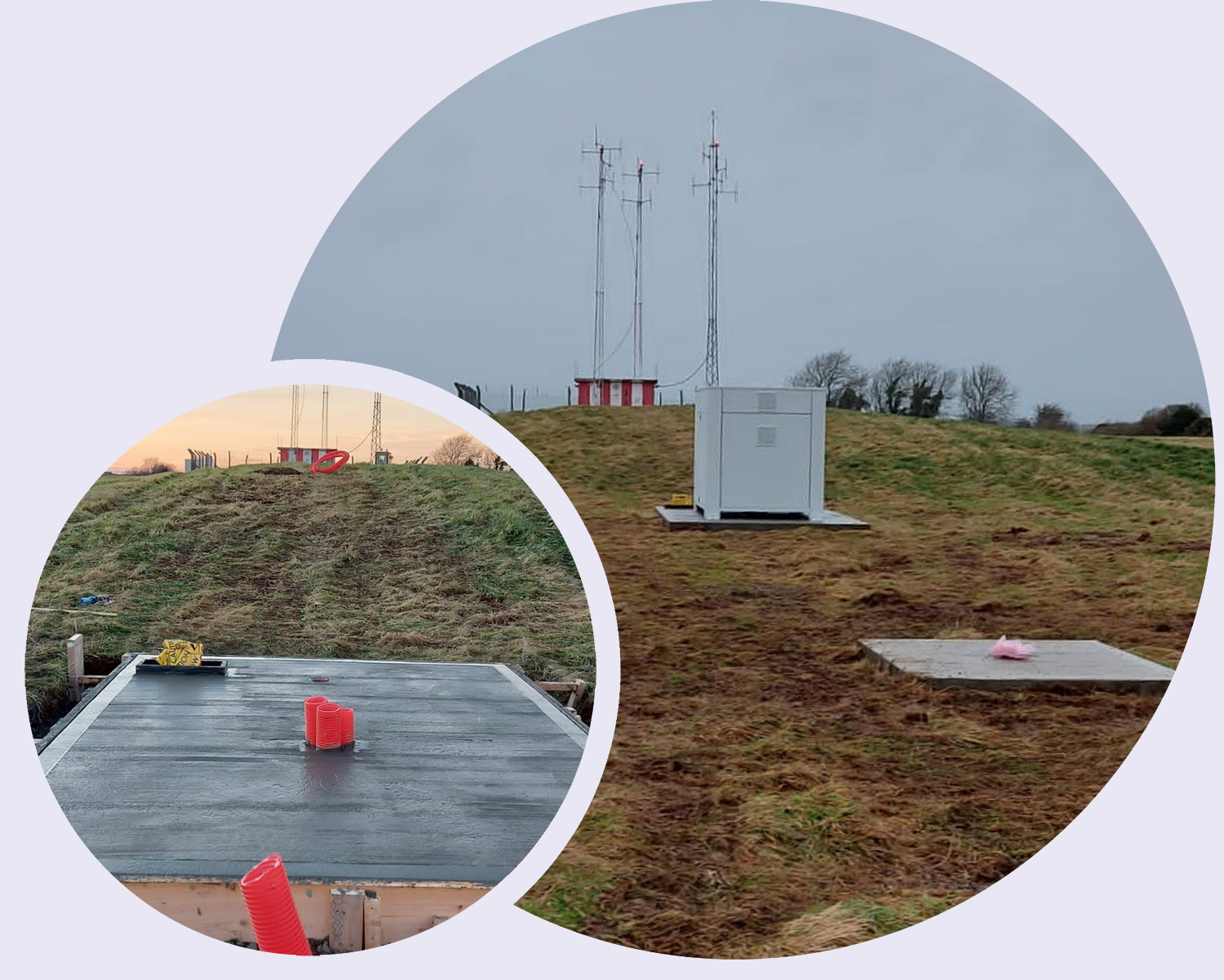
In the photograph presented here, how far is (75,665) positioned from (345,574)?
242 cm

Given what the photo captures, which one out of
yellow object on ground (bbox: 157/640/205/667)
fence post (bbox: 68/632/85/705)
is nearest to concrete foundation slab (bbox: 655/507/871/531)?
yellow object on ground (bbox: 157/640/205/667)

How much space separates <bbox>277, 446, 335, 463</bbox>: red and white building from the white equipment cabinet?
636cm

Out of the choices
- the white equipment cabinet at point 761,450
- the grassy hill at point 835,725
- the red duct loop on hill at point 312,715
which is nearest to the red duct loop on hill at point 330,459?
the red duct loop on hill at point 312,715

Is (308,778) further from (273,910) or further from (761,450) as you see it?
(761,450)

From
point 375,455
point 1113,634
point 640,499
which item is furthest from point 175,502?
point 640,499

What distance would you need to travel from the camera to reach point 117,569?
297 inches

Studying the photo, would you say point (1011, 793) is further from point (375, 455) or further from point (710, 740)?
point (375, 455)

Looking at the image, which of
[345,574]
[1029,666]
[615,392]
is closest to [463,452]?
[1029,666]

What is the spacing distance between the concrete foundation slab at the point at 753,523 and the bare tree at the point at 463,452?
6057mm

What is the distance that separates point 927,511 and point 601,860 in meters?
9.72

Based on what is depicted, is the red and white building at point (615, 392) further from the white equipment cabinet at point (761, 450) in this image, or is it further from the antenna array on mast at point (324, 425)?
the antenna array on mast at point (324, 425)

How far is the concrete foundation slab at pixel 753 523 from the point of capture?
1077 centimetres

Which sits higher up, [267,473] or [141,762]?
[267,473]

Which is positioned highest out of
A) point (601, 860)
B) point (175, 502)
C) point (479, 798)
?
point (175, 502)
